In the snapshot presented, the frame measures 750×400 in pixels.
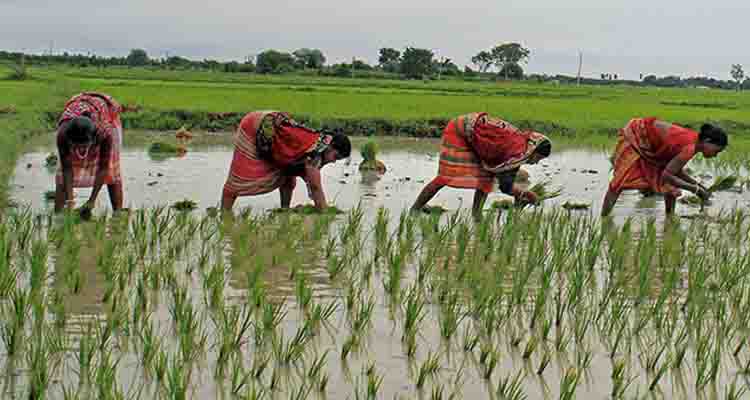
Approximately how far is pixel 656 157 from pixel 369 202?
247cm

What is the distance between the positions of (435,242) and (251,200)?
2715 millimetres

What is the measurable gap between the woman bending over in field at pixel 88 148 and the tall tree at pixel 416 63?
4093 centimetres

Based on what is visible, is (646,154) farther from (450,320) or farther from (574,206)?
(450,320)

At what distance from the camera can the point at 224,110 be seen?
15.3 m

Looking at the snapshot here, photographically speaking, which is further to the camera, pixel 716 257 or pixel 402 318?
pixel 716 257

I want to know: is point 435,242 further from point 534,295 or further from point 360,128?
point 360,128

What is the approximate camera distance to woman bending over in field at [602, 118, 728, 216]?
21.3 ft

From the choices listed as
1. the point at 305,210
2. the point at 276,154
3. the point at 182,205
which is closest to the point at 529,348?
the point at 276,154

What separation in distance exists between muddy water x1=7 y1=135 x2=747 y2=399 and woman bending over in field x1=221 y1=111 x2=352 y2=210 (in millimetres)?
853

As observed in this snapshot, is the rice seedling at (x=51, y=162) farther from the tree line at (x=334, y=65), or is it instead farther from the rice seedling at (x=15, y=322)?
the tree line at (x=334, y=65)

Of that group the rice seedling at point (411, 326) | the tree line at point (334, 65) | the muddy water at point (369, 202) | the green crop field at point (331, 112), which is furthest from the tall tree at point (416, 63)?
the rice seedling at point (411, 326)

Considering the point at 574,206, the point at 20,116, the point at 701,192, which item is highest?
the point at 701,192

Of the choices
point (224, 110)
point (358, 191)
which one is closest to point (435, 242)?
point (358, 191)

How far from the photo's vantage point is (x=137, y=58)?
5884cm
